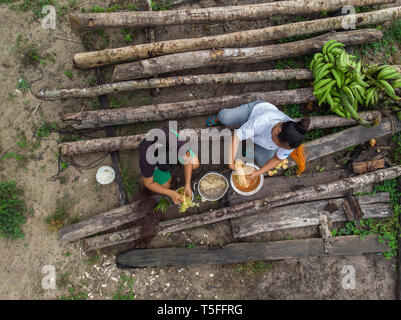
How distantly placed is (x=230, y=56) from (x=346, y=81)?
196 centimetres

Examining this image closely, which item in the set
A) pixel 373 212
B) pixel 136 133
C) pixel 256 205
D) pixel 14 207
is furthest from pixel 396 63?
pixel 14 207

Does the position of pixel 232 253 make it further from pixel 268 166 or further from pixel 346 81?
pixel 346 81

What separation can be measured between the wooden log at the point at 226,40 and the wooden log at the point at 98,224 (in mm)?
2586

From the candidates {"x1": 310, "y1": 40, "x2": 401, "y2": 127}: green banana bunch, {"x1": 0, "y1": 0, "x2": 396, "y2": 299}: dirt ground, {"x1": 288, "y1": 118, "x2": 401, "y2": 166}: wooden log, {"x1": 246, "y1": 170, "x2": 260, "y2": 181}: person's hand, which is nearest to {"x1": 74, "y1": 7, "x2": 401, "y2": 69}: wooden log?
{"x1": 0, "y1": 0, "x2": 396, "y2": 299}: dirt ground

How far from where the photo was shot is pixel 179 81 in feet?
14.3

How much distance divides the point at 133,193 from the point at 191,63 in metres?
2.50

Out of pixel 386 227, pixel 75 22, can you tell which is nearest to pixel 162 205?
pixel 75 22

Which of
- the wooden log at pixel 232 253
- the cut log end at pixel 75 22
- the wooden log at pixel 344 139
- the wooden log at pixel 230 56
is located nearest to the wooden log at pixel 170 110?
the wooden log at pixel 230 56

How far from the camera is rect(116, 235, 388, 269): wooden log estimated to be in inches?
172

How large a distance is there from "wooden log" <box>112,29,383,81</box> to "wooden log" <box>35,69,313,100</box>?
148 millimetres

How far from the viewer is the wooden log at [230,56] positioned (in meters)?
4.25

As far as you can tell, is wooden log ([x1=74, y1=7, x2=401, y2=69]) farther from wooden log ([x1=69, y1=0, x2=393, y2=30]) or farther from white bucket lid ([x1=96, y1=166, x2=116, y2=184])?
white bucket lid ([x1=96, y1=166, x2=116, y2=184])

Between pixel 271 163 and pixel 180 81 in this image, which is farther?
pixel 180 81

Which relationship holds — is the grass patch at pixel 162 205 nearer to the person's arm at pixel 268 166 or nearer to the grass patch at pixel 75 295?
the person's arm at pixel 268 166
